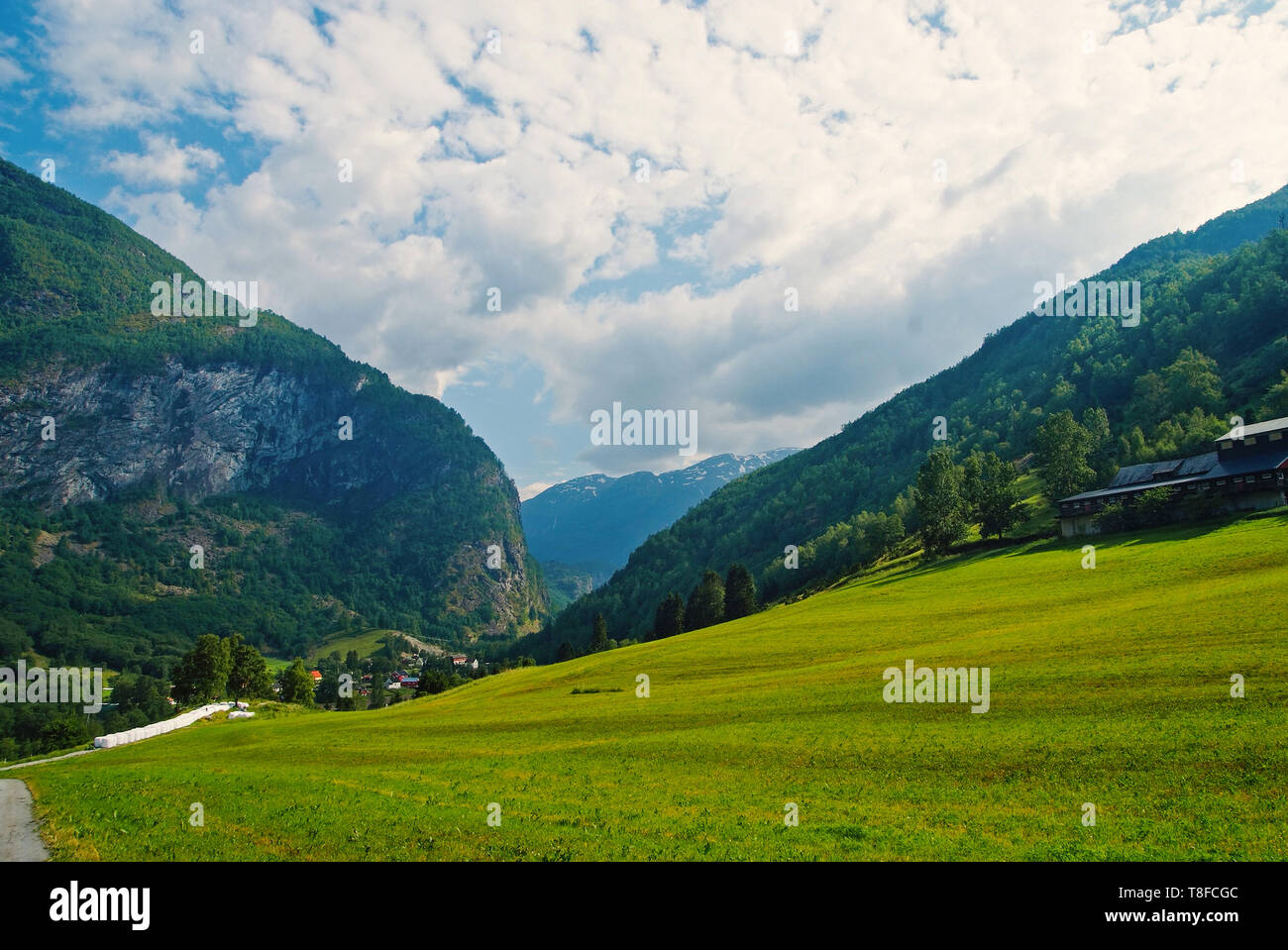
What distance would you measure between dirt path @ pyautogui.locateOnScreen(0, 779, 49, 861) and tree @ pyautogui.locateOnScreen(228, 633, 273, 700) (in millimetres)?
119624

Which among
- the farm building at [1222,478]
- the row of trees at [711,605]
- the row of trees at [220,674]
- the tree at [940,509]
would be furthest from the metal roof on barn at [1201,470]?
the row of trees at [220,674]

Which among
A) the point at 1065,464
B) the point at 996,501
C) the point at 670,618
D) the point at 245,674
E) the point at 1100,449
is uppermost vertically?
the point at 1100,449

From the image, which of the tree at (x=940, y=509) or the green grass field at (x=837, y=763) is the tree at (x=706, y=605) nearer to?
the tree at (x=940, y=509)

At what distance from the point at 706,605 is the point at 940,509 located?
2355 inches

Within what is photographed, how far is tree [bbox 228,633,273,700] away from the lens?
142375mm

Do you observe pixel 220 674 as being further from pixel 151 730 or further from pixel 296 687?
pixel 151 730

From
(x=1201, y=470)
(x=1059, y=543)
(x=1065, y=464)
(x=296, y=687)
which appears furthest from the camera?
(x=296, y=687)

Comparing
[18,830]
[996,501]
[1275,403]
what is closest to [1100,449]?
[1275,403]

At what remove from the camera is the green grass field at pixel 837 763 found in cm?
2094

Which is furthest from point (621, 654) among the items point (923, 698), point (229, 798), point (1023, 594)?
point (229, 798)

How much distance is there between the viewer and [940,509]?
12781cm
